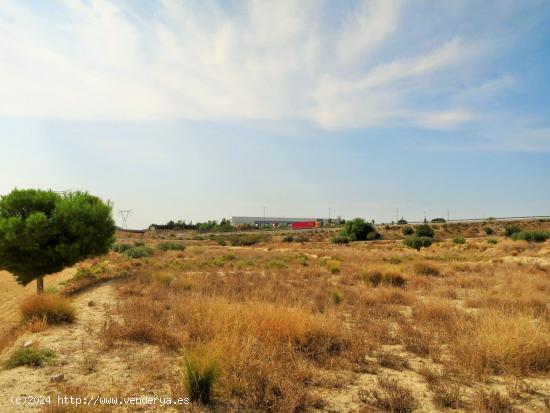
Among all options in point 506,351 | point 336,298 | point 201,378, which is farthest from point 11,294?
point 506,351

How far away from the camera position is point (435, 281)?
17.1m

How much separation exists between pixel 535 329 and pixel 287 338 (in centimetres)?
437

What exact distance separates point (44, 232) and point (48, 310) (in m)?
7.93

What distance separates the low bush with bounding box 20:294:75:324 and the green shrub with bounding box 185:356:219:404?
6.31 metres

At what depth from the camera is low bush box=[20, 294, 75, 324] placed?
9.65 metres

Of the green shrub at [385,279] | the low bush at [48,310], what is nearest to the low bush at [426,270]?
the green shrub at [385,279]

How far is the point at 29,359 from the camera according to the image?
258 inches

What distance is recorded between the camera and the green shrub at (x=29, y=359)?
6.48 m

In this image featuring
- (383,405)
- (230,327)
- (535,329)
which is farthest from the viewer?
(230,327)

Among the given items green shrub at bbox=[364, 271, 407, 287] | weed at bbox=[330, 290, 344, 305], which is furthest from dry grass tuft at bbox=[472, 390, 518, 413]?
green shrub at bbox=[364, 271, 407, 287]

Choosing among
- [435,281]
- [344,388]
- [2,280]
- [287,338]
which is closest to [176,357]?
[287,338]

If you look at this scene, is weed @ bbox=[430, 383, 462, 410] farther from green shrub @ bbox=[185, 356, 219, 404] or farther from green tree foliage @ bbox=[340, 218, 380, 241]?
green tree foliage @ bbox=[340, 218, 380, 241]

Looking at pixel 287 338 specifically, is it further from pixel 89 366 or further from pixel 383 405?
pixel 89 366

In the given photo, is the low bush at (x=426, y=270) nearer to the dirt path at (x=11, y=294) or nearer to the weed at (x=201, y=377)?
the weed at (x=201, y=377)
